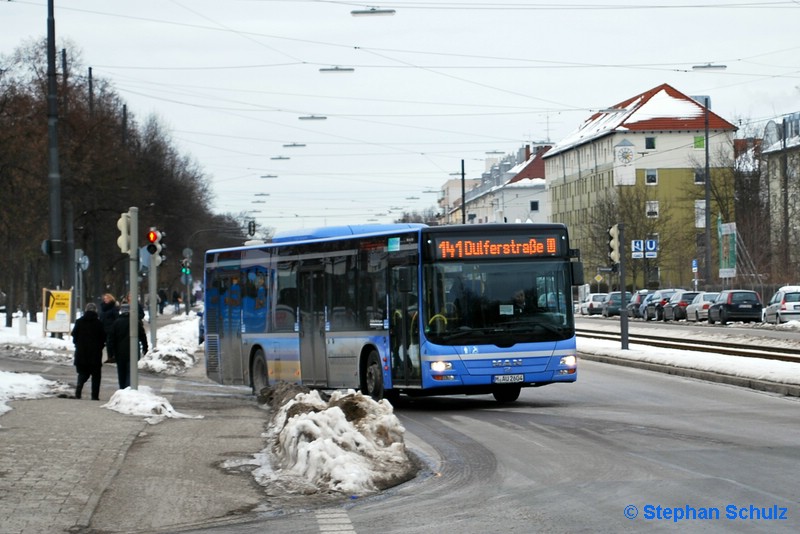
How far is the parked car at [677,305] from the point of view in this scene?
68688mm

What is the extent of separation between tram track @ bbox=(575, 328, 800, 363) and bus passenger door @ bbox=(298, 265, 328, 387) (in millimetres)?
11174

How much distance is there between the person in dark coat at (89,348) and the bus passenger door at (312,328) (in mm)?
3523

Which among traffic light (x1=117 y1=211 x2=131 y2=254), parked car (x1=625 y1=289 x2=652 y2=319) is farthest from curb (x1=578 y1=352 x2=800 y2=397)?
parked car (x1=625 y1=289 x2=652 y2=319)

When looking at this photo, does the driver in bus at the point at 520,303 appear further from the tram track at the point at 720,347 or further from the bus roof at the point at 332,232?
the tram track at the point at 720,347

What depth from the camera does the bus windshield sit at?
20.5 meters

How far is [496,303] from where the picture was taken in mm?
20688

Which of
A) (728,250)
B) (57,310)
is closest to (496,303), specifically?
(57,310)

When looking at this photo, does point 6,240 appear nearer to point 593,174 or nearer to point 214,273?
point 214,273

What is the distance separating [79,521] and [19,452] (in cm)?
378

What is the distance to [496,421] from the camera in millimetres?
18656

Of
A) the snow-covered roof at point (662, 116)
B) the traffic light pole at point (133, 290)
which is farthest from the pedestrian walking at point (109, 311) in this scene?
the snow-covered roof at point (662, 116)

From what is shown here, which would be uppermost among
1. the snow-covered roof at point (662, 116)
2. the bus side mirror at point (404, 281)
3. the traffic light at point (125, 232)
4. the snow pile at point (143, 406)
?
the snow-covered roof at point (662, 116)

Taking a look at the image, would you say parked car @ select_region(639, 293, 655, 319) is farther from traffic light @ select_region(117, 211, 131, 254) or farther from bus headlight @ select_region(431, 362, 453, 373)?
traffic light @ select_region(117, 211, 131, 254)

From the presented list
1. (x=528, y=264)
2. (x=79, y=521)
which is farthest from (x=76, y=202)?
(x=79, y=521)
